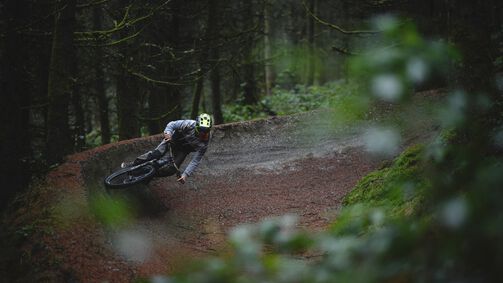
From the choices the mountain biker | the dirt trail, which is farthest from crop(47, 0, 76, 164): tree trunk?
the mountain biker

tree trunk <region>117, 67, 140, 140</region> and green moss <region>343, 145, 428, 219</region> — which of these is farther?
tree trunk <region>117, 67, 140, 140</region>

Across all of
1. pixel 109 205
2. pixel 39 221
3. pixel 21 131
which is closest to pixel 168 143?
pixel 109 205

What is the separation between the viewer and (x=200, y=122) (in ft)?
35.2

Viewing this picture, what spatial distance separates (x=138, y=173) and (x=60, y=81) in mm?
2882

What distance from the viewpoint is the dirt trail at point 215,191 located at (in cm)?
736

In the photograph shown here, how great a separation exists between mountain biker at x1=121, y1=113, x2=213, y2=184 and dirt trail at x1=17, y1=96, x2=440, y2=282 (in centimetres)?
110

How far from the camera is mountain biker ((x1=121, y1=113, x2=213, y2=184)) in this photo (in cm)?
1110

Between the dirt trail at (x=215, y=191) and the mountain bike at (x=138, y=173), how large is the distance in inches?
15.9

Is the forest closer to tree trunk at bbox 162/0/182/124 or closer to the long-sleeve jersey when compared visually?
tree trunk at bbox 162/0/182/124

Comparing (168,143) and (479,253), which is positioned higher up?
(479,253)

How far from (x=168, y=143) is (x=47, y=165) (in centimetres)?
283

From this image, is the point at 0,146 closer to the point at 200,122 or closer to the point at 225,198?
the point at 200,122

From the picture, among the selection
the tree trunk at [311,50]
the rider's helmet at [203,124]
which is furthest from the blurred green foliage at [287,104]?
the rider's helmet at [203,124]

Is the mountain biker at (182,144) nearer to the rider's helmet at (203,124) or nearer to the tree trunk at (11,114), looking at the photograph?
the rider's helmet at (203,124)
